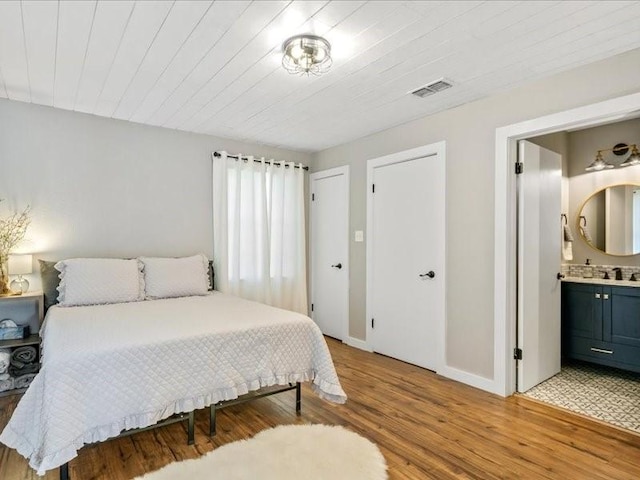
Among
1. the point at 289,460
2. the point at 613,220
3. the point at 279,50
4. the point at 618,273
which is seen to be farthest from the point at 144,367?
the point at 613,220

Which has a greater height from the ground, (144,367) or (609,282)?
(609,282)

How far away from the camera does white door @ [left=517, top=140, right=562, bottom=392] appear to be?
3.03 meters

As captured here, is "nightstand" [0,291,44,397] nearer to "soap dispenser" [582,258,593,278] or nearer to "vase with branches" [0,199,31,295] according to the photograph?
Result: "vase with branches" [0,199,31,295]

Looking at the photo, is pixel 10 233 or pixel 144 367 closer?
pixel 144 367

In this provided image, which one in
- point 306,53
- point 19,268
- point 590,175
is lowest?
point 19,268

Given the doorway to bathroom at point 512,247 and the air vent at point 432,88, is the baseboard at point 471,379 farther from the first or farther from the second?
the air vent at point 432,88

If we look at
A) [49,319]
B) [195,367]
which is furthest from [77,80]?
[195,367]

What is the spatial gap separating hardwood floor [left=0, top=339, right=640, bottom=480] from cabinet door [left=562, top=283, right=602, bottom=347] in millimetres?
1328

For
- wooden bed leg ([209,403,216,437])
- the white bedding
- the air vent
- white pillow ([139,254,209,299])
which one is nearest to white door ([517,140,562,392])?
the air vent

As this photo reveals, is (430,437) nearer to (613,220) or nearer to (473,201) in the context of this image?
(473,201)

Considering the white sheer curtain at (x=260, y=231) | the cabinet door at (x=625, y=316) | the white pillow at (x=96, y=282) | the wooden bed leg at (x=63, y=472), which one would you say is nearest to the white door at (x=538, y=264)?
the cabinet door at (x=625, y=316)

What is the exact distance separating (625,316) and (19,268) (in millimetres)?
5264

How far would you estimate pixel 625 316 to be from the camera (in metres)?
3.41

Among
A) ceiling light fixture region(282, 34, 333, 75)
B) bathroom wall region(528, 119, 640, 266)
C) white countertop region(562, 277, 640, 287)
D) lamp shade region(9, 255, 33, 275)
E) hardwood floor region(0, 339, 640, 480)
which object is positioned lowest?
hardwood floor region(0, 339, 640, 480)
